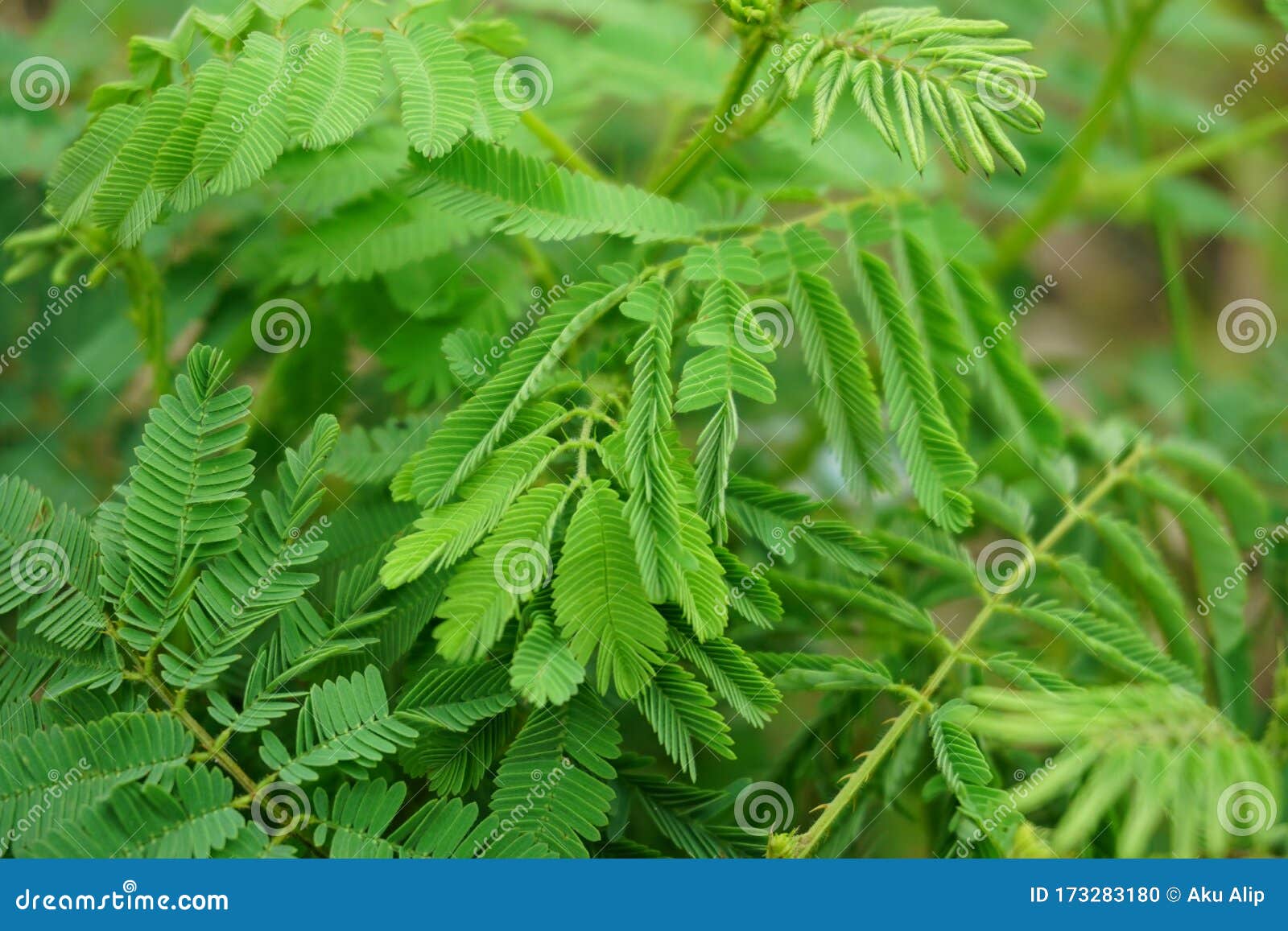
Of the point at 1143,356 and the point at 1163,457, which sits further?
the point at 1143,356

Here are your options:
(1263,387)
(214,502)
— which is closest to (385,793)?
(214,502)

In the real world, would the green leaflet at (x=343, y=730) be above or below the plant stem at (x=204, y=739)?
above

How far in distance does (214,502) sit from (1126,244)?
3.25 m

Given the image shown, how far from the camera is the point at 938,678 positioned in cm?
123

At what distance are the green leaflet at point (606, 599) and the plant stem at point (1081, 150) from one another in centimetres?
133

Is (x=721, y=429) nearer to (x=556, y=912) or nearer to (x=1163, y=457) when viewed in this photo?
(x=556, y=912)

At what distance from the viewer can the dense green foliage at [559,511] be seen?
1031 mm

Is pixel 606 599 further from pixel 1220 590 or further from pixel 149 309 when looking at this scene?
pixel 1220 590

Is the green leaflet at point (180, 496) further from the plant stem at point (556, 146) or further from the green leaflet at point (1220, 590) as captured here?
the green leaflet at point (1220, 590)

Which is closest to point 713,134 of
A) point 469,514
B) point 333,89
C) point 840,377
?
point 840,377

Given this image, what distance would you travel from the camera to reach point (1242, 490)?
5.21 ft

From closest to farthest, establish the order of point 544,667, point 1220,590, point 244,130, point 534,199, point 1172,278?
point 544,667 < point 244,130 < point 534,199 < point 1220,590 < point 1172,278

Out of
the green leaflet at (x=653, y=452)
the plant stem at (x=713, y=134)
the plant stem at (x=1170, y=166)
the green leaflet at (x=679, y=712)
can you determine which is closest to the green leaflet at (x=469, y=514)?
the green leaflet at (x=653, y=452)

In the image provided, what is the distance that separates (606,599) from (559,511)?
0.10 m
